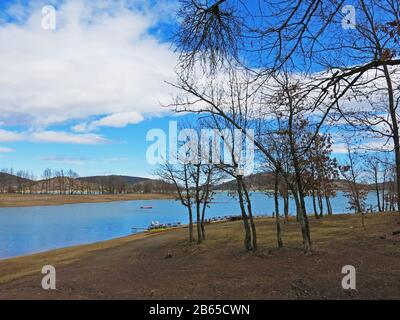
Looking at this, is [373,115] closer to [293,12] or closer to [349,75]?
[349,75]

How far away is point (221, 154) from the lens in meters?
22.1

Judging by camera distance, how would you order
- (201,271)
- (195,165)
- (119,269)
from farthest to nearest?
1. (195,165)
2. (119,269)
3. (201,271)

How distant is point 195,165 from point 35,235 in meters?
31.7

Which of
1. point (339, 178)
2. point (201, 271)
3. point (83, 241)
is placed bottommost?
point (83, 241)

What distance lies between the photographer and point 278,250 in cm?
1980

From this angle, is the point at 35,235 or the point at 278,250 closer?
the point at 278,250

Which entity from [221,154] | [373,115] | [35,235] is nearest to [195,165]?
[221,154]
